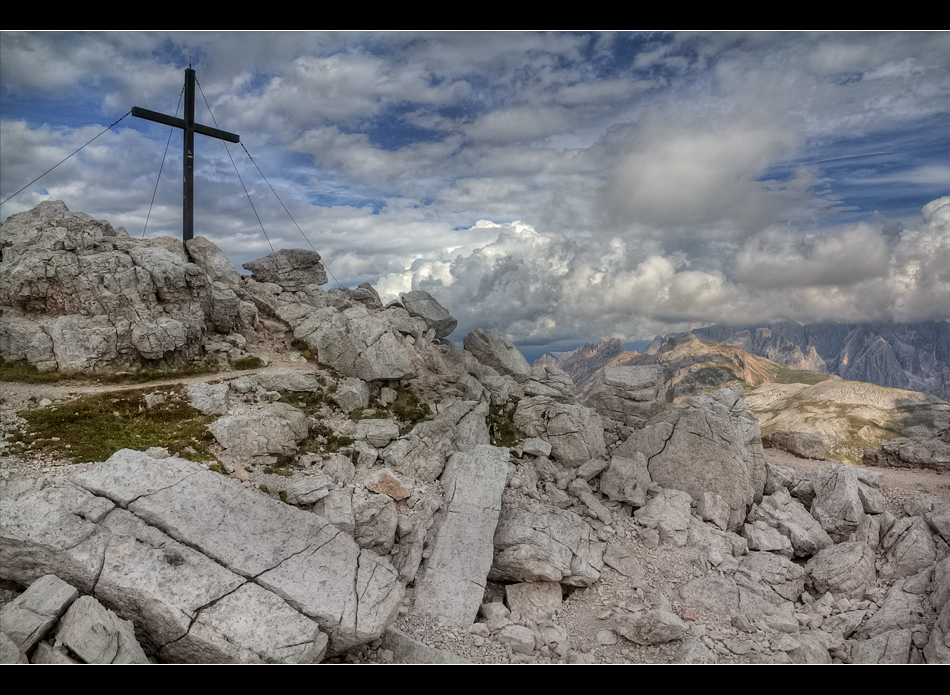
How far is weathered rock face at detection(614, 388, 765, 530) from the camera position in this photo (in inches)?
850

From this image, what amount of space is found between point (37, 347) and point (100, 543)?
10.2m

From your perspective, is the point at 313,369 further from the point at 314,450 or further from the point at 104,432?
the point at 104,432

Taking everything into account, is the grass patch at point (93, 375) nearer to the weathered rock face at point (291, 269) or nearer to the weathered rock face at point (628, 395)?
the weathered rock face at point (291, 269)

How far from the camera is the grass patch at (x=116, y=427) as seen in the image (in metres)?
15.2

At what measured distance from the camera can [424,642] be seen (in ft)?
49.0

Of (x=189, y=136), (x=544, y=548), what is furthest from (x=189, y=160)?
(x=544, y=548)

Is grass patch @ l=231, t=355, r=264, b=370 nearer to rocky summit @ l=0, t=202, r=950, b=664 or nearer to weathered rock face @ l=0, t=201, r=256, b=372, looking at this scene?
rocky summit @ l=0, t=202, r=950, b=664

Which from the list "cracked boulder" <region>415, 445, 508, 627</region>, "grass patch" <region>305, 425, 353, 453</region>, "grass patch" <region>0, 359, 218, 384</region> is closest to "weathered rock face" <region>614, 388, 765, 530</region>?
"cracked boulder" <region>415, 445, 508, 627</region>

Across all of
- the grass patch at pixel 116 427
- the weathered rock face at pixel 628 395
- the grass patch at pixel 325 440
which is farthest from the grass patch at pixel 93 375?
the weathered rock face at pixel 628 395

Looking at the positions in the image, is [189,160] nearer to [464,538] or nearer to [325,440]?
[325,440]

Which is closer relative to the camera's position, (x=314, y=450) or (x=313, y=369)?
(x=314, y=450)

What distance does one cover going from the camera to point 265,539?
47.5ft

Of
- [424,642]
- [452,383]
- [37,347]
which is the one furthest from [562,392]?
[37,347]

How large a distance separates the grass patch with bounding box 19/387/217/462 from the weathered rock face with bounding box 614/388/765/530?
684 inches
